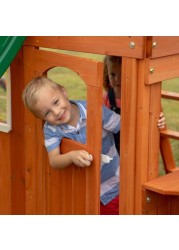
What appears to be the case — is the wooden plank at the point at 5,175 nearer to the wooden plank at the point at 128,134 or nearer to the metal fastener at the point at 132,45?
the wooden plank at the point at 128,134

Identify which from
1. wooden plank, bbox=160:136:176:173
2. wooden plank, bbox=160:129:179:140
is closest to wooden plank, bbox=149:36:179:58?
wooden plank, bbox=160:129:179:140

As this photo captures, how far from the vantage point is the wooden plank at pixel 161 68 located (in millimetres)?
3549

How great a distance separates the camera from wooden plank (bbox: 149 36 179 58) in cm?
352

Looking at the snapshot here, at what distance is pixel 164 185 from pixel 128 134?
350mm

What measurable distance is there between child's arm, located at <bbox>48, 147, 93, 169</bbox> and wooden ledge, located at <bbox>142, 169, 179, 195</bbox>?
13.8 inches

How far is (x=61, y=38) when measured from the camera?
12.7 ft

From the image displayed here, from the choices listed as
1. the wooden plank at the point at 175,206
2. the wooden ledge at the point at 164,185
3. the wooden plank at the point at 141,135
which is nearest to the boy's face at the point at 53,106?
the wooden plank at the point at 141,135

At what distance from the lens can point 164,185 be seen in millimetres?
3754

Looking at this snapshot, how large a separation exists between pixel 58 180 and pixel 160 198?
2.12ft

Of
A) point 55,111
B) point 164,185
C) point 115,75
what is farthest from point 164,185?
point 115,75

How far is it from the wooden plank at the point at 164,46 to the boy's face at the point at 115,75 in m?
0.75

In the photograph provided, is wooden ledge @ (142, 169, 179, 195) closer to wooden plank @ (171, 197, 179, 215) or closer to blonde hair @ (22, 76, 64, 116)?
wooden plank @ (171, 197, 179, 215)

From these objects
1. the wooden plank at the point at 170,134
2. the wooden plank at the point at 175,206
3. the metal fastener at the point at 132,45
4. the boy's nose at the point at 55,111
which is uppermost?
the metal fastener at the point at 132,45

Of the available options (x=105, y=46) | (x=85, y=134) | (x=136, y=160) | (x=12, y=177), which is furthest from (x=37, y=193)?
(x=105, y=46)
